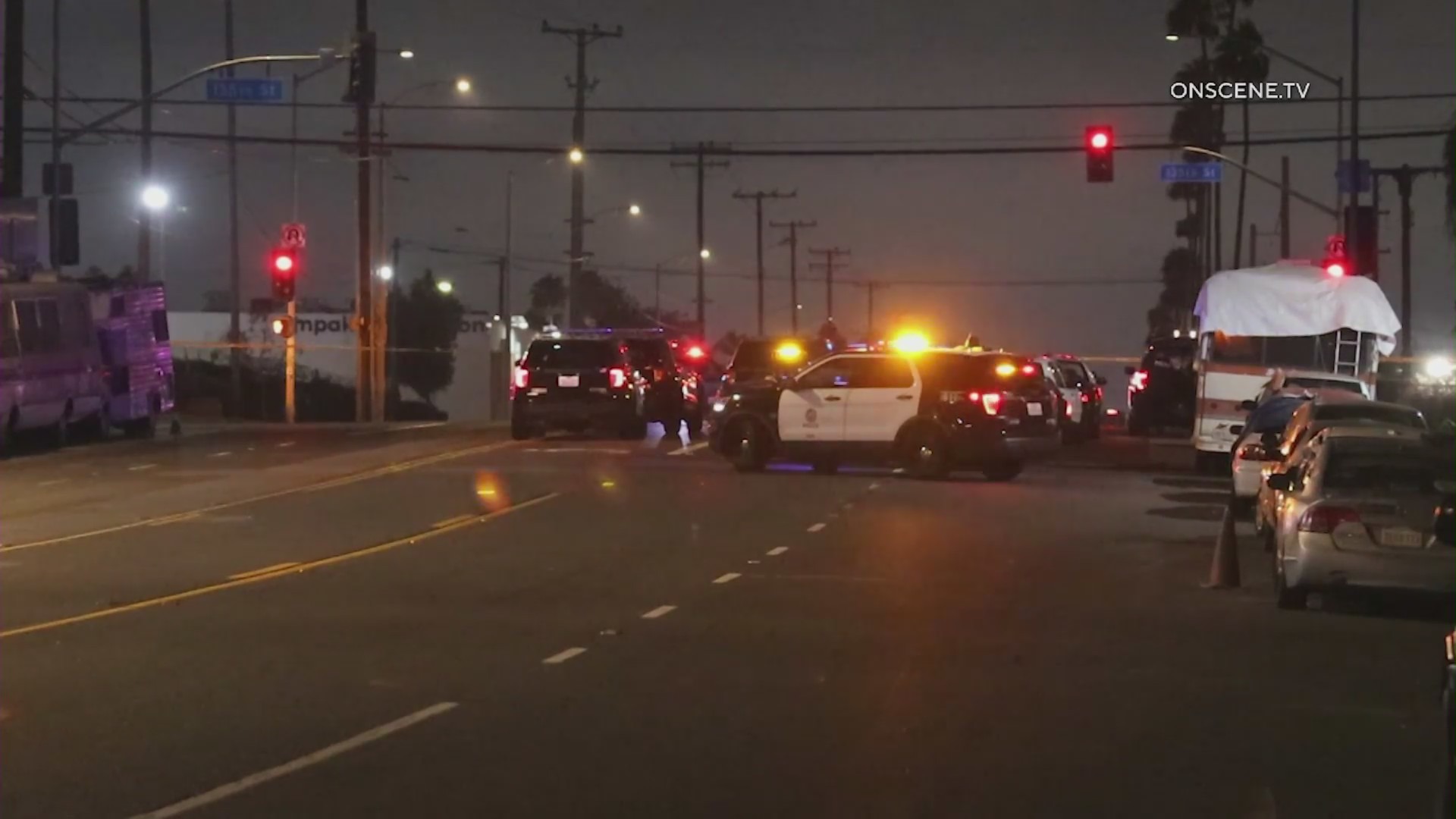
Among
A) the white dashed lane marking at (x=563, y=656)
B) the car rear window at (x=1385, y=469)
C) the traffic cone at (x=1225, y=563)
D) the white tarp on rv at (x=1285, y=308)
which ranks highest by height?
the white tarp on rv at (x=1285, y=308)

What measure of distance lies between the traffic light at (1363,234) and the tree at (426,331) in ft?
166

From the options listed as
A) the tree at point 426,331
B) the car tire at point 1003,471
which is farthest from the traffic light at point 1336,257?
the tree at point 426,331

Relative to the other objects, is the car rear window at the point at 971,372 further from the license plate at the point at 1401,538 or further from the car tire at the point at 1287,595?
Result: the license plate at the point at 1401,538

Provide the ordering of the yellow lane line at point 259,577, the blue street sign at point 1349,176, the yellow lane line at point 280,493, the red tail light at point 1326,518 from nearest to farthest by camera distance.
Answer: the yellow lane line at point 259,577, the red tail light at point 1326,518, the yellow lane line at point 280,493, the blue street sign at point 1349,176

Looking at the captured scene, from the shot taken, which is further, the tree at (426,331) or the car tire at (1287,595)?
the tree at (426,331)

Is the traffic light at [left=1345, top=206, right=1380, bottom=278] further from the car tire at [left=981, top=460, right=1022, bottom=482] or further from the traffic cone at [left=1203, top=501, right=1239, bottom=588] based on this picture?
the traffic cone at [left=1203, top=501, right=1239, bottom=588]

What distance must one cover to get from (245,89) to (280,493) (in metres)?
11.6

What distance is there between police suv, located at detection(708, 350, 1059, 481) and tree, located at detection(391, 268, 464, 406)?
60282 millimetres

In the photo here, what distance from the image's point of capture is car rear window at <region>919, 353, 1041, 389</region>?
2644cm

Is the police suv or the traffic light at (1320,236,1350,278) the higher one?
the traffic light at (1320,236,1350,278)

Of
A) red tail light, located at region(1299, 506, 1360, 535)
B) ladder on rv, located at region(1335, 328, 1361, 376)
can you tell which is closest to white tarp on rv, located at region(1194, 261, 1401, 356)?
ladder on rv, located at region(1335, 328, 1361, 376)

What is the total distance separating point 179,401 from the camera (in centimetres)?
6328

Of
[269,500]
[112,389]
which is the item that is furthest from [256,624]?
[112,389]

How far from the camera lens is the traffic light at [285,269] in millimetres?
44562
